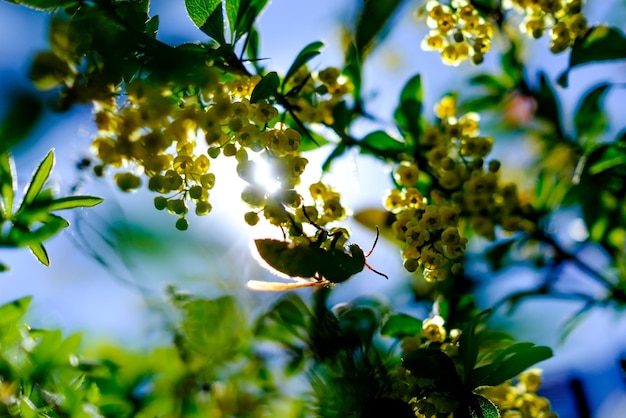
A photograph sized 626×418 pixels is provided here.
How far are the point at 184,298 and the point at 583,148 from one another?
3.25 ft

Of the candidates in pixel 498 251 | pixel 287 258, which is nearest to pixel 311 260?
pixel 287 258

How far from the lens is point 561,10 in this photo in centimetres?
121

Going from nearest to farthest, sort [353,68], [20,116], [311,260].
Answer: [20,116]
[311,260]
[353,68]

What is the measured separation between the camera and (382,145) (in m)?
1.29

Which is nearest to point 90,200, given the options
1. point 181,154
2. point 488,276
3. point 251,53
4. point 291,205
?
point 181,154

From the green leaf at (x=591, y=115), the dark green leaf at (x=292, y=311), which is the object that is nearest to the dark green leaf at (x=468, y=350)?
the dark green leaf at (x=292, y=311)

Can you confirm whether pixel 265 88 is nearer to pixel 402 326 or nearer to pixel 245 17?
pixel 245 17

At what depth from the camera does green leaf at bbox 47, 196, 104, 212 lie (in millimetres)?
933

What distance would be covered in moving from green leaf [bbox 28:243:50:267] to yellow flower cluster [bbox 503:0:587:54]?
95 centimetres

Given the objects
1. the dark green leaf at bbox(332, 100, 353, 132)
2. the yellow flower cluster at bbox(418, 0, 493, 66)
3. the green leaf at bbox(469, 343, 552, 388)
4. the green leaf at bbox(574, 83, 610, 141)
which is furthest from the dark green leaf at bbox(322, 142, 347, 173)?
the green leaf at bbox(574, 83, 610, 141)

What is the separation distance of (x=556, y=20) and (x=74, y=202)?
0.92m

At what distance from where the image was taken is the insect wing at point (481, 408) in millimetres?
905

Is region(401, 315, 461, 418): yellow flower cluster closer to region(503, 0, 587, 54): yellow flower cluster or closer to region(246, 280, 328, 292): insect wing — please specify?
region(246, 280, 328, 292): insect wing

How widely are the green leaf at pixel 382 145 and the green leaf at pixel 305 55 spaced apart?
0.25 m
